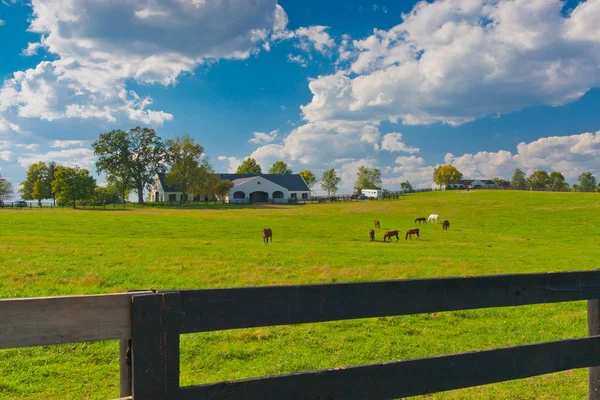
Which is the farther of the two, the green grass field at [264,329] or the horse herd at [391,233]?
the horse herd at [391,233]

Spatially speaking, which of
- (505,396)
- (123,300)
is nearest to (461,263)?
(505,396)

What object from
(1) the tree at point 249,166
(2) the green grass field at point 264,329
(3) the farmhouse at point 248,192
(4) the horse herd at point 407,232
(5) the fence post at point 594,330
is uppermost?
(1) the tree at point 249,166

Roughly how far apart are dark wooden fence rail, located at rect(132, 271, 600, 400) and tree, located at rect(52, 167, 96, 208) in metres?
93.5

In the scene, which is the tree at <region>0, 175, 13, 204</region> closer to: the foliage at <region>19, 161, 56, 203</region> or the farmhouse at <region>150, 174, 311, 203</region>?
the foliage at <region>19, 161, 56, 203</region>

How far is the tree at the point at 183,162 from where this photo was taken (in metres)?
102

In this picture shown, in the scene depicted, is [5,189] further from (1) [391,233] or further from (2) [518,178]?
(2) [518,178]

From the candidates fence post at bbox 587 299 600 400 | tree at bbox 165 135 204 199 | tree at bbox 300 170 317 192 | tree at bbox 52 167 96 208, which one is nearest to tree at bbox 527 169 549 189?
tree at bbox 300 170 317 192

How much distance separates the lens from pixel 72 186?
85.6 meters

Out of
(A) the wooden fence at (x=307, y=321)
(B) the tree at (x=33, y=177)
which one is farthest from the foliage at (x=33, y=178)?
(A) the wooden fence at (x=307, y=321)

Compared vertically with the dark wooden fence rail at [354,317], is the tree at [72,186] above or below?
above

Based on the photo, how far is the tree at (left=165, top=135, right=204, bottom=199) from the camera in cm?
10169

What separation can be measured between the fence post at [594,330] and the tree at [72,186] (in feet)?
308

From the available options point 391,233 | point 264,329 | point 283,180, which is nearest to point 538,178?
point 283,180

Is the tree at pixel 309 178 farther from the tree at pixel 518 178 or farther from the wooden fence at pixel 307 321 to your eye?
the wooden fence at pixel 307 321
